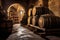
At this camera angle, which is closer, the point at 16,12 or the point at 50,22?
the point at 50,22

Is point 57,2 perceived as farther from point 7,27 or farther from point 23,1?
point 23,1

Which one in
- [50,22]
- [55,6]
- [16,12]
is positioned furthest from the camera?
[16,12]

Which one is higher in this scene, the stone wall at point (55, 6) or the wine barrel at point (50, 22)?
the stone wall at point (55, 6)

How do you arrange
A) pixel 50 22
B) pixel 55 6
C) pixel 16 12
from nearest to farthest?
pixel 50 22
pixel 55 6
pixel 16 12

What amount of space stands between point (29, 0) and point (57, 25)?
11.9 meters

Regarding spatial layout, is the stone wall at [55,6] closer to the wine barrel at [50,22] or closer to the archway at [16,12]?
the wine barrel at [50,22]

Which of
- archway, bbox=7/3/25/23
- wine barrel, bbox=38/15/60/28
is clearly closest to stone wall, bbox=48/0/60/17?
wine barrel, bbox=38/15/60/28

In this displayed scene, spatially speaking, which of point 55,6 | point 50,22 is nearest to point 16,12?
point 55,6

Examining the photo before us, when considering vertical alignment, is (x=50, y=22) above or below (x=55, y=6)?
below

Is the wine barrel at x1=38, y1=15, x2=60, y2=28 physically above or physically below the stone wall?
below

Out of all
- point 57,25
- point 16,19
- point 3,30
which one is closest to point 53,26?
point 57,25

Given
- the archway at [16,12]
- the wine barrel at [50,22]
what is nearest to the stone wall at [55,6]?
the wine barrel at [50,22]

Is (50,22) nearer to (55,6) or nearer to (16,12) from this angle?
(55,6)

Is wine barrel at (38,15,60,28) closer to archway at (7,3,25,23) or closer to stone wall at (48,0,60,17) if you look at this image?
stone wall at (48,0,60,17)
